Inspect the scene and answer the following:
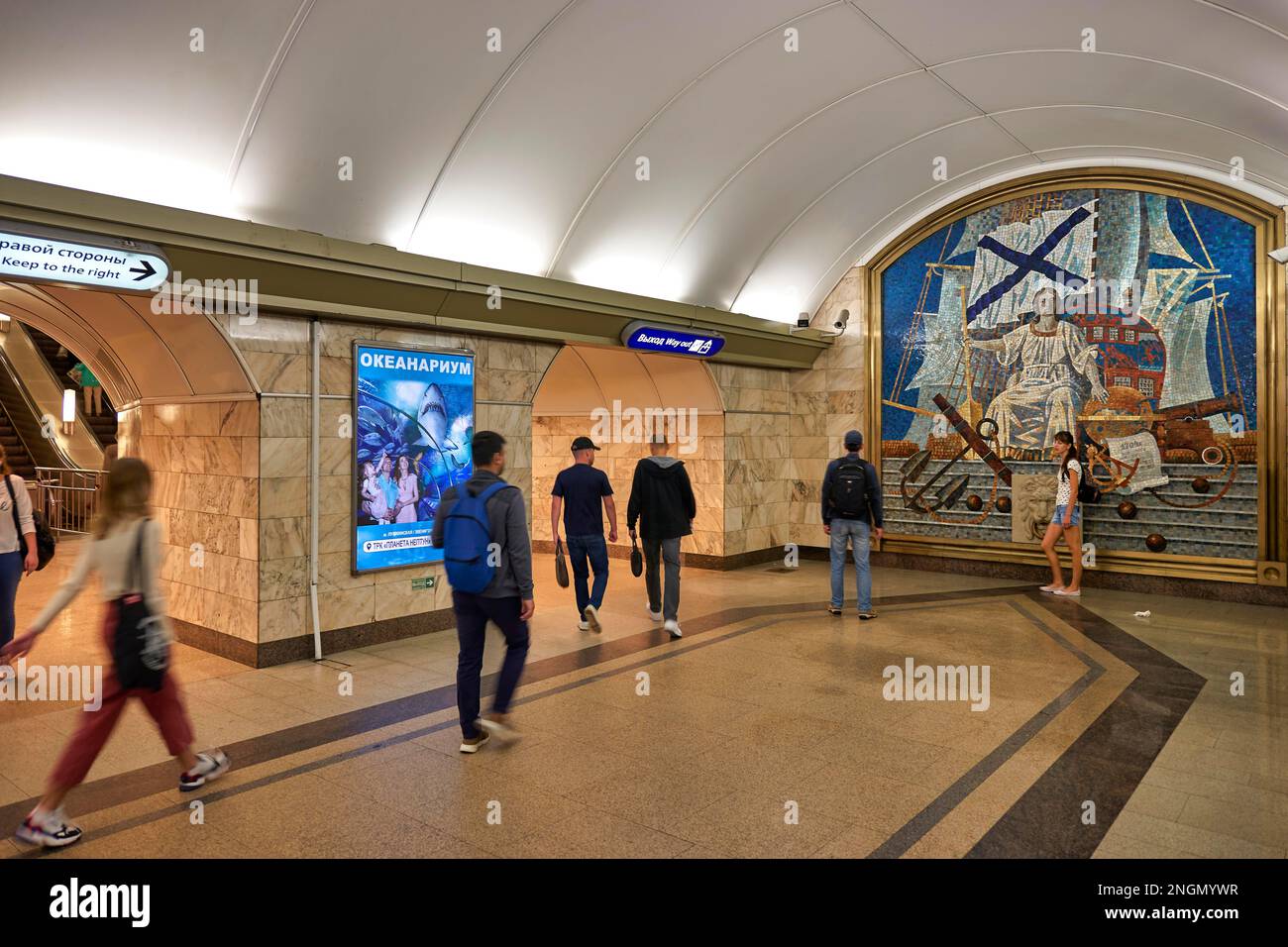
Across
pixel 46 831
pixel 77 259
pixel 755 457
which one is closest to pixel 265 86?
pixel 77 259

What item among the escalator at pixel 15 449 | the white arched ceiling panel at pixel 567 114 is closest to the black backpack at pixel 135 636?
the white arched ceiling panel at pixel 567 114

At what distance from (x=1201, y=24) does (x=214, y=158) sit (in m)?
8.46

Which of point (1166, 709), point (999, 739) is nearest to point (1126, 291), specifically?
point (1166, 709)

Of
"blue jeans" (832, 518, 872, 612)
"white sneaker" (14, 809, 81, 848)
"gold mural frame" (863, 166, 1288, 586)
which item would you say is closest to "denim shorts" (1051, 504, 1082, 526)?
"gold mural frame" (863, 166, 1288, 586)

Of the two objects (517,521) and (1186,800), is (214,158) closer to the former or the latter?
(517,521)

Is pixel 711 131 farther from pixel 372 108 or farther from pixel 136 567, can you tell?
pixel 136 567

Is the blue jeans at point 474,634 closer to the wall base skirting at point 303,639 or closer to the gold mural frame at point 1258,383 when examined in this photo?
the wall base skirting at point 303,639

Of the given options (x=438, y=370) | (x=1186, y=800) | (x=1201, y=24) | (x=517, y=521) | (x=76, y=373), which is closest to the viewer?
(x=1186, y=800)

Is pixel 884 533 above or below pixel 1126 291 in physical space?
below

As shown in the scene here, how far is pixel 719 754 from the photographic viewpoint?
490 cm

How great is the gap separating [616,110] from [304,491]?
5.01 m

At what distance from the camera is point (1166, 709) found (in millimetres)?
5785

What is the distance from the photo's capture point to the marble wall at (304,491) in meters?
6.91

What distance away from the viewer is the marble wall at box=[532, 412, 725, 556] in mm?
12383
